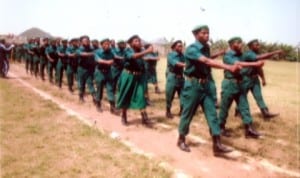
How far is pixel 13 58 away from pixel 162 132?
30518 mm

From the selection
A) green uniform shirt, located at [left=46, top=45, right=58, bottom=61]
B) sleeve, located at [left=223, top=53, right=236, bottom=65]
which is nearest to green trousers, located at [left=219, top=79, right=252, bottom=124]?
sleeve, located at [left=223, top=53, right=236, bottom=65]

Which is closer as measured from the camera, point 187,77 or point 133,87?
point 187,77

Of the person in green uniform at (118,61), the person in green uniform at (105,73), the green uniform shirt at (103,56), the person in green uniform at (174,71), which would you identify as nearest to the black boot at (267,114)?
the person in green uniform at (174,71)

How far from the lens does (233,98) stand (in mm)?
9523

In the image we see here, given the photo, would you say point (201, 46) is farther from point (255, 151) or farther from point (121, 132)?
point (121, 132)

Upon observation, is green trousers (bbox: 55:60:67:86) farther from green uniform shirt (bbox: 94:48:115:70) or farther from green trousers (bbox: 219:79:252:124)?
green trousers (bbox: 219:79:252:124)

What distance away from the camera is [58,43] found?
18.6 m

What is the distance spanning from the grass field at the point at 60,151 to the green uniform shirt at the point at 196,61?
5.68 feet

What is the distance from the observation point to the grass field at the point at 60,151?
6.62m

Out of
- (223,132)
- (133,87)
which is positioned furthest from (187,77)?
(133,87)

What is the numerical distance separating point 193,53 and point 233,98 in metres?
2.36

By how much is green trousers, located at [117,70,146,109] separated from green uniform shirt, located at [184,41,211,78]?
2.58 m

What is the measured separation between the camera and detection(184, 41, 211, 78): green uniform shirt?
24.9ft

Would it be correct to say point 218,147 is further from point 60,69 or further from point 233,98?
point 60,69
